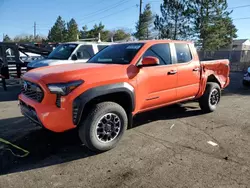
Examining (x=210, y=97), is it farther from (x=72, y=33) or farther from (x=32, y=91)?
(x=72, y=33)

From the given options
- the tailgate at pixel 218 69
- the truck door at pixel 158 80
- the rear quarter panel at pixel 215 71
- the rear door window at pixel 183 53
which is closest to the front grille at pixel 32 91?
the truck door at pixel 158 80

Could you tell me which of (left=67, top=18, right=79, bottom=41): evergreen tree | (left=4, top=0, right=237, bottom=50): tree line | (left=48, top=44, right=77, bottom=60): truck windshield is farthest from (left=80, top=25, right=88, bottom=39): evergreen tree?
(left=48, top=44, right=77, bottom=60): truck windshield

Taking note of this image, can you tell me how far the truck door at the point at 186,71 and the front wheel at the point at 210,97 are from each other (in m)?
0.47

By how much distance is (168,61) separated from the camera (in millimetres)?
4652

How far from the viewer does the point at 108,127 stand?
3.71 m

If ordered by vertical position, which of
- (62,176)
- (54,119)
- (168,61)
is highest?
(168,61)

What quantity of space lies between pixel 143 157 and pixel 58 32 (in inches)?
2276

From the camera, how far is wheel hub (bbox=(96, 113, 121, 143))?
3604 mm

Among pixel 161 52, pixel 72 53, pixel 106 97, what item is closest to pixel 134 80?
pixel 106 97

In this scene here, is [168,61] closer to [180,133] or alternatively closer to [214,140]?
[180,133]

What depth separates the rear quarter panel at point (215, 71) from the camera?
547cm

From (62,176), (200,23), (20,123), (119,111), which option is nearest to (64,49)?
(20,123)

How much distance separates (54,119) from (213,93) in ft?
14.0

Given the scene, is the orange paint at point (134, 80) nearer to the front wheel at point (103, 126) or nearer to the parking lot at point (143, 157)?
the front wheel at point (103, 126)
